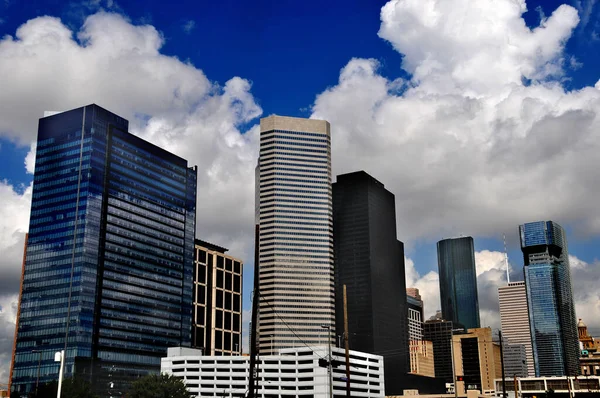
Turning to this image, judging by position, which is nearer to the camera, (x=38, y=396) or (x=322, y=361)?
(x=322, y=361)

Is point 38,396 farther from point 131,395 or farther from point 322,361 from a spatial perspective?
point 322,361

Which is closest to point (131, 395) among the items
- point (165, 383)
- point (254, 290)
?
point (165, 383)

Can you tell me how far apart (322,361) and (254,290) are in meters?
18.0

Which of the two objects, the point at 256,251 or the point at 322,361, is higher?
the point at 256,251

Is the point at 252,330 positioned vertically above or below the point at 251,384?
above

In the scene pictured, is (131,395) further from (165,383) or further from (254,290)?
(254,290)

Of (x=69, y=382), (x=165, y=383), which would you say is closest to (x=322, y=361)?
(x=165, y=383)

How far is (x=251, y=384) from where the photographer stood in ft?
221

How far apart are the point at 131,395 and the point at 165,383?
326 inches

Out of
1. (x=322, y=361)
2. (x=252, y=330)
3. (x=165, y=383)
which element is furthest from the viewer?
(x=165, y=383)

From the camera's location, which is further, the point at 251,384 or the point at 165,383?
the point at 165,383

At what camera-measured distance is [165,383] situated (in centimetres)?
15675

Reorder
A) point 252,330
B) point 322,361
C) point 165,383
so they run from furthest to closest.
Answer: point 165,383, point 322,361, point 252,330

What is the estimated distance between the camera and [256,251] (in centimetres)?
6544
